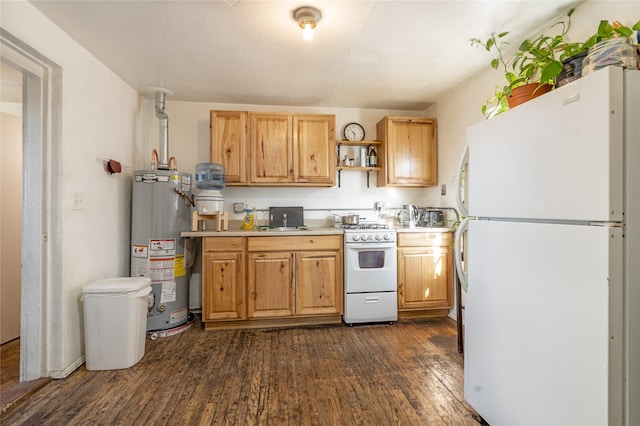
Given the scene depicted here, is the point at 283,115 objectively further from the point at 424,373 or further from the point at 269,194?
the point at 424,373

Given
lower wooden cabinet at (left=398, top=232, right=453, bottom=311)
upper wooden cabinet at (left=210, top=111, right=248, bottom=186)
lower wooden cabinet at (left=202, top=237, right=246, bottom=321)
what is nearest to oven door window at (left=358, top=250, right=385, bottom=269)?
lower wooden cabinet at (left=398, top=232, right=453, bottom=311)

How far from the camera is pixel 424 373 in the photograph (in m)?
2.00

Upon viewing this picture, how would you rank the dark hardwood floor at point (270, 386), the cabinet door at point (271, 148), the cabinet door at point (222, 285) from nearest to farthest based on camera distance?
the dark hardwood floor at point (270, 386)
the cabinet door at point (222, 285)
the cabinet door at point (271, 148)

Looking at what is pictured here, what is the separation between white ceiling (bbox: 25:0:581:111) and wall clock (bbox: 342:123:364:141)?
1.72ft

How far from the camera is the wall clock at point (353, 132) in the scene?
3.51m

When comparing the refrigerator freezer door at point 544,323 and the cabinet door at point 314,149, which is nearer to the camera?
the refrigerator freezer door at point 544,323

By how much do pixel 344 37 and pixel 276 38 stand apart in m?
0.48

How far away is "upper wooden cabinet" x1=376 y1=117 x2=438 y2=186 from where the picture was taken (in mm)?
3250

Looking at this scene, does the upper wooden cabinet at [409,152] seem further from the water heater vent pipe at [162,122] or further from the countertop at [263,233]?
the water heater vent pipe at [162,122]

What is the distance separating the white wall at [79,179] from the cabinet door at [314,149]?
5.51 ft

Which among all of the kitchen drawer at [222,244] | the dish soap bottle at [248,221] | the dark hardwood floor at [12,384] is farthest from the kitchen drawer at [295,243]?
the dark hardwood floor at [12,384]

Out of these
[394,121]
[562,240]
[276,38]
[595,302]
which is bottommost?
[595,302]

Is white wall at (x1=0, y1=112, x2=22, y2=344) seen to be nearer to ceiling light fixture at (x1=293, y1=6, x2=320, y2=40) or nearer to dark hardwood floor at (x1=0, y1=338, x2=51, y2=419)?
dark hardwood floor at (x1=0, y1=338, x2=51, y2=419)

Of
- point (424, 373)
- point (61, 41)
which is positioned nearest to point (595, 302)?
point (424, 373)
